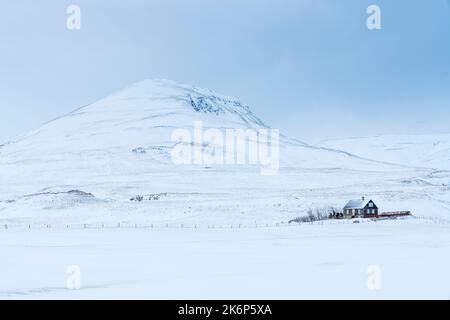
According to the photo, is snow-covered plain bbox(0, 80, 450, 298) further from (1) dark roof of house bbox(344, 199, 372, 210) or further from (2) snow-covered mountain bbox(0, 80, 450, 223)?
(1) dark roof of house bbox(344, 199, 372, 210)

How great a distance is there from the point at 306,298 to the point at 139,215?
41.3 meters

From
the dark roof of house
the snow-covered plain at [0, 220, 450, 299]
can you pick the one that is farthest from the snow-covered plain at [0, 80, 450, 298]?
the dark roof of house

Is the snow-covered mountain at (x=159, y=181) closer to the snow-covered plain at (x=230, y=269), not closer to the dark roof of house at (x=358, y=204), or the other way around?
the dark roof of house at (x=358, y=204)

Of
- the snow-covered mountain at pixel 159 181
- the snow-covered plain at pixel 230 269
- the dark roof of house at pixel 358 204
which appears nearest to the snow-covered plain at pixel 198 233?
the snow-covered plain at pixel 230 269

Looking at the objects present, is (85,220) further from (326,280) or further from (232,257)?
(326,280)

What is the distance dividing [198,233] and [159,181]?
65908 mm

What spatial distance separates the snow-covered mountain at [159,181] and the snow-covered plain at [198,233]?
359mm

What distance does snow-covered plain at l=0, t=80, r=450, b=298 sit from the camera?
13.2 meters

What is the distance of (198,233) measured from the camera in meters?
31.6

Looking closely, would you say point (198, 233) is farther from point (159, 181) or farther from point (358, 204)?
point (159, 181)

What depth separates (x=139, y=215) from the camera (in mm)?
51625

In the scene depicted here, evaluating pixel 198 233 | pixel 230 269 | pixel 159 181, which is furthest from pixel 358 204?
pixel 159 181

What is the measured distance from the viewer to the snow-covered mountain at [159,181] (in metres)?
55.2

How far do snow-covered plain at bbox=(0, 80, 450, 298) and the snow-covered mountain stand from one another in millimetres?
359
